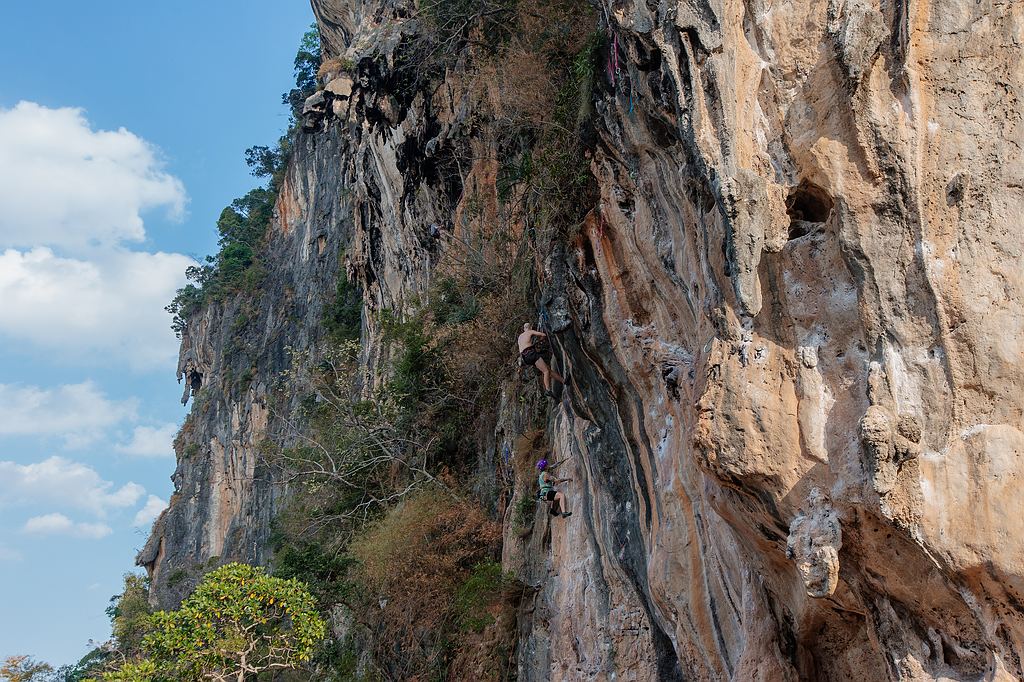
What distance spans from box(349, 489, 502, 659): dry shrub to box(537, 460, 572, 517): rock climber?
9.42 ft

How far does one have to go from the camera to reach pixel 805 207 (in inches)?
252

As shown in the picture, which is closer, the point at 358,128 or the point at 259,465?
the point at 358,128

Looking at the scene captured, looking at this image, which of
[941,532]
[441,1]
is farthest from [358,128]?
[941,532]

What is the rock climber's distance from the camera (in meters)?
11.0

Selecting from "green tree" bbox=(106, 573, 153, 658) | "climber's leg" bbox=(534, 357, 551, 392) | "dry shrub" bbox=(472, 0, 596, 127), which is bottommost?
"green tree" bbox=(106, 573, 153, 658)

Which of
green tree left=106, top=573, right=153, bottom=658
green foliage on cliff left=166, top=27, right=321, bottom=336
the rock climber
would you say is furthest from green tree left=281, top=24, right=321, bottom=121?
the rock climber

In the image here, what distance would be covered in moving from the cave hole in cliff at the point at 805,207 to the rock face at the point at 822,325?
2cm

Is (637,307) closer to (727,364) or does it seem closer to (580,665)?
(727,364)

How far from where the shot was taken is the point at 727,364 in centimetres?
629

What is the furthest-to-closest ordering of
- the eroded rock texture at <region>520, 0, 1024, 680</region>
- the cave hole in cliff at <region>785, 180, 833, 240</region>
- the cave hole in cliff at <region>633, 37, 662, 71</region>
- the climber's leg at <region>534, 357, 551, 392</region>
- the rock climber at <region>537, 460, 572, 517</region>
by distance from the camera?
the climber's leg at <region>534, 357, 551, 392</region>
the rock climber at <region>537, 460, 572, 517</region>
the cave hole in cliff at <region>633, 37, 662, 71</region>
the cave hole in cliff at <region>785, 180, 833, 240</region>
the eroded rock texture at <region>520, 0, 1024, 680</region>

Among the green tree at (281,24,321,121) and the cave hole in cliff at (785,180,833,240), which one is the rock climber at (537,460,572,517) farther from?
the green tree at (281,24,321,121)

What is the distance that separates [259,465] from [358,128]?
11841 millimetres

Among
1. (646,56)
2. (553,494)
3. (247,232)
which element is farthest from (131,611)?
(646,56)

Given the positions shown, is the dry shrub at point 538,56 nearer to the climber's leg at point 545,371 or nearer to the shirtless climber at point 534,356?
the shirtless climber at point 534,356
